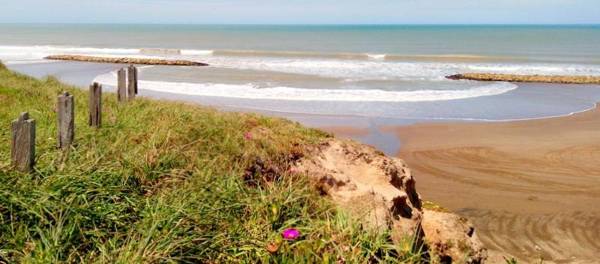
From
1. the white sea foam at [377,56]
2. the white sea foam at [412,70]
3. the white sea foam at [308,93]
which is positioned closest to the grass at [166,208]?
the white sea foam at [308,93]

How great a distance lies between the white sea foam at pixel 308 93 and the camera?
21562 mm

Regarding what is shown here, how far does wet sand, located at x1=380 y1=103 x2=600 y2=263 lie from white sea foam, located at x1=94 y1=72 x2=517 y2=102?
576cm

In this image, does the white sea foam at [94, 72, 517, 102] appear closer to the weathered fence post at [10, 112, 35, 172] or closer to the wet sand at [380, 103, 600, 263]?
the wet sand at [380, 103, 600, 263]

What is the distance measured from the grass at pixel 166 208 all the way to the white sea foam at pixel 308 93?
15.3 m

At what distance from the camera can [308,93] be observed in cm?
2272

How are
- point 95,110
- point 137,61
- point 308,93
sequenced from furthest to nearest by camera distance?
point 137,61 < point 308,93 < point 95,110

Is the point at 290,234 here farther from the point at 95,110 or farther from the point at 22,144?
the point at 95,110

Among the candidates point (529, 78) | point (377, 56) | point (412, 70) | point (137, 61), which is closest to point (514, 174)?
point (529, 78)

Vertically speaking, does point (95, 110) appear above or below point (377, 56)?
below

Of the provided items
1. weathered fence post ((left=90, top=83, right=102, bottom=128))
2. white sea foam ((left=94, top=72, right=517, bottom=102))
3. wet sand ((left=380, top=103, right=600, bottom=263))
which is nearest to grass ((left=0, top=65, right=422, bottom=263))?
weathered fence post ((left=90, top=83, right=102, bottom=128))

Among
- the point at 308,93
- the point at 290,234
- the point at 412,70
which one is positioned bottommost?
the point at 308,93

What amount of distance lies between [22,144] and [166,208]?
1.37 metres

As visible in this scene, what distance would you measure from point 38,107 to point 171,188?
14.7 feet

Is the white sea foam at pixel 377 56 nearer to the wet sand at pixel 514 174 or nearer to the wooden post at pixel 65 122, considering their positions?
the wet sand at pixel 514 174
